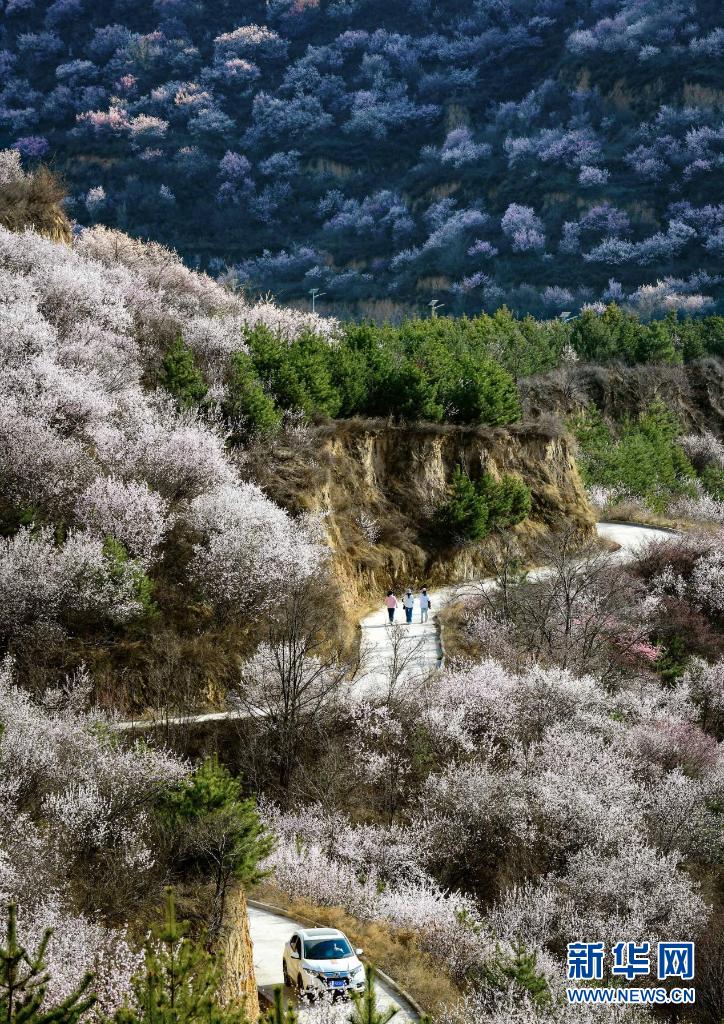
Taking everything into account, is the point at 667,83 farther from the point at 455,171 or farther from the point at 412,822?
the point at 412,822

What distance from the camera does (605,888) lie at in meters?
22.3

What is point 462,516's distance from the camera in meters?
42.5

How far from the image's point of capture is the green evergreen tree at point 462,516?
42719mm

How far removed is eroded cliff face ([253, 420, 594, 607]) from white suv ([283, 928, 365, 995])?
20.9m

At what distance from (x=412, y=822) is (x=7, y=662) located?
10988 mm

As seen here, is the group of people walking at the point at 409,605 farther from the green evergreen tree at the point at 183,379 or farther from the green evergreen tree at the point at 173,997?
the green evergreen tree at the point at 173,997

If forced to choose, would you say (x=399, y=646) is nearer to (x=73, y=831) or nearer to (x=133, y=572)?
(x=133, y=572)

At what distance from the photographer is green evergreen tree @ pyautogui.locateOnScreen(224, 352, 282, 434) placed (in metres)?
36.6

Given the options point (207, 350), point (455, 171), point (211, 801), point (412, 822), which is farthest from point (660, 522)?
point (455, 171)

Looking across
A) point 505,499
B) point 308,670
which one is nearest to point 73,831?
point 308,670

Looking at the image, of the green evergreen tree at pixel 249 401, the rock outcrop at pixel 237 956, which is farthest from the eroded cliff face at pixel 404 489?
the rock outcrop at pixel 237 956

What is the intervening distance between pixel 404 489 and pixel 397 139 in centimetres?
11896

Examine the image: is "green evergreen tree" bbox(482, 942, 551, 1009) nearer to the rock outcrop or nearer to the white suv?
the white suv

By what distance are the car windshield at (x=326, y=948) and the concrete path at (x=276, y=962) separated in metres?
0.71
